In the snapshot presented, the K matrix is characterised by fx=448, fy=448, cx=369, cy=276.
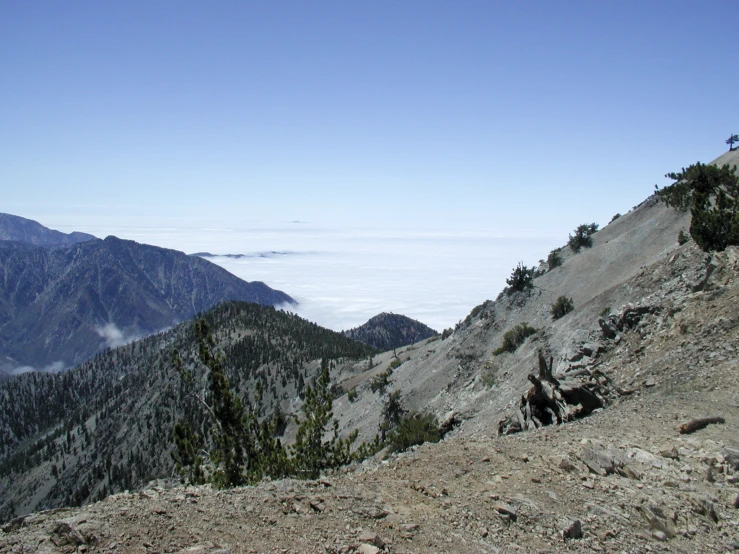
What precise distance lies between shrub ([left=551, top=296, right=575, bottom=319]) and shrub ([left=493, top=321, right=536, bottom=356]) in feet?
8.63

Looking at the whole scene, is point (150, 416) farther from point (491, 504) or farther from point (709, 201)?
point (491, 504)

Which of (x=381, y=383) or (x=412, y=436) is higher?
(x=412, y=436)

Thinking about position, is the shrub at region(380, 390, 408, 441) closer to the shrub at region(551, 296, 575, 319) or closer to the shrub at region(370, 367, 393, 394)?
the shrub at region(370, 367, 393, 394)

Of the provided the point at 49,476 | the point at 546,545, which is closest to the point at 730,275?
the point at 546,545

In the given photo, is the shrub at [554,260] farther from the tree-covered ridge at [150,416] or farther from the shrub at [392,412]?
the tree-covered ridge at [150,416]

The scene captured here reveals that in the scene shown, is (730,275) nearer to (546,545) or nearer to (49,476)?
(546,545)

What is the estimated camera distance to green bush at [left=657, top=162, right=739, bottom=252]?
22031 mm

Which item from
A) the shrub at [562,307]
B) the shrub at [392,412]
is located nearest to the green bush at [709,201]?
the shrub at [562,307]

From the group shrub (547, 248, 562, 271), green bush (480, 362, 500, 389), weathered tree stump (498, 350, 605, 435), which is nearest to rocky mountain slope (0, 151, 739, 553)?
weathered tree stump (498, 350, 605, 435)

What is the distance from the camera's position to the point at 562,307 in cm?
3541

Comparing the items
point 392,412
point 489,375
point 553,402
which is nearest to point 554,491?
point 553,402

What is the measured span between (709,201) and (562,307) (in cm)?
1222

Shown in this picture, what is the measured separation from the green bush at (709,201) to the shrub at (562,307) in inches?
411

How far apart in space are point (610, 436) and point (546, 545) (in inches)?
220
